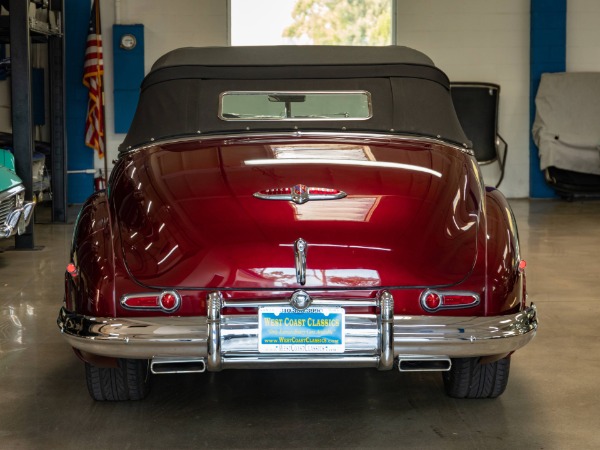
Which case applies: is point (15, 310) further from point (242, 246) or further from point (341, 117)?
point (242, 246)

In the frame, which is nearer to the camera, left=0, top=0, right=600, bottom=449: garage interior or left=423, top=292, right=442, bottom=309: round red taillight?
left=423, top=292, right=442, bottom=309: round red taillight

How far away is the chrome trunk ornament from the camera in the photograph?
331 centimetres

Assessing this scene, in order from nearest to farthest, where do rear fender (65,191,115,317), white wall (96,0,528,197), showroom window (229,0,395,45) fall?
rear fender (65,191,115,317), white wall (96,0,528,197), showroom window (229,0,395,45)

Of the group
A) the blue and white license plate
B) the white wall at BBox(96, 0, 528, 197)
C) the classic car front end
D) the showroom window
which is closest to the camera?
the blue and white license plate

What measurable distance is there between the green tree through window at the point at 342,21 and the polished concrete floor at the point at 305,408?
989 cm

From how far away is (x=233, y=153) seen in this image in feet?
13.0

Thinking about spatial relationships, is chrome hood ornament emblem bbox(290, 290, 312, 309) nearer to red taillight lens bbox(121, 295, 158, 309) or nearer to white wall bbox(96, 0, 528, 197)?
red taillight lens bbox(121, 295, 158, 309)

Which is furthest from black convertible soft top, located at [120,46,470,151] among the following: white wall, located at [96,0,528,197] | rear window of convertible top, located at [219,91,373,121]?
white wall, located at [96,0,528,197]

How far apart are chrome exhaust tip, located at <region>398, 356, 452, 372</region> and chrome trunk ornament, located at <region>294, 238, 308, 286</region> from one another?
43cm

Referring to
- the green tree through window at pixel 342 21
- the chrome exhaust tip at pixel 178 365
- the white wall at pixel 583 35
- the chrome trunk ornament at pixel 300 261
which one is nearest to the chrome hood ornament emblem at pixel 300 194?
the chrome trunk ornament at pixel 300 261

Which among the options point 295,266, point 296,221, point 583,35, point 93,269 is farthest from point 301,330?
point 583,35

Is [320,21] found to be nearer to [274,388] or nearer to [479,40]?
[479,40]

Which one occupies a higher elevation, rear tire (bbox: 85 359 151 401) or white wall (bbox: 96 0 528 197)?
white wall (bbox: 96 0 528 197)

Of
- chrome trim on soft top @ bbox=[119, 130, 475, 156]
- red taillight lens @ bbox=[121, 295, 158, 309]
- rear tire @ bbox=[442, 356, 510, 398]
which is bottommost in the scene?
rear tire @ bbox=[442, 356, 510, 398]
